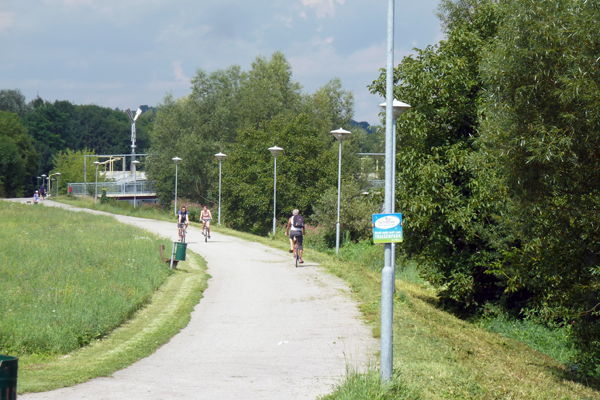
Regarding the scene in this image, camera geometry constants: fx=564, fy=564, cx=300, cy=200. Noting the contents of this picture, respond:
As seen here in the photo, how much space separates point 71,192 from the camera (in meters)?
68.6

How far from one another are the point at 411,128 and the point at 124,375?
40.5ft

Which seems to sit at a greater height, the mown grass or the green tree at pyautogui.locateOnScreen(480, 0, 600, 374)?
the green tree at pyautogui.locateOnScreen(480, 0, 600, 374)

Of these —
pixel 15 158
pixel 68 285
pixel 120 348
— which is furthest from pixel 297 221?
pixel 15 158

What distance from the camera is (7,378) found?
3939mm

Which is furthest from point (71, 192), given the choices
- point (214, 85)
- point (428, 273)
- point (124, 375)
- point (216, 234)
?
point (124, 375)

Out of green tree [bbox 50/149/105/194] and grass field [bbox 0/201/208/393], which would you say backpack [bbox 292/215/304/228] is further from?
green tree [bbox 50/149/105/194]

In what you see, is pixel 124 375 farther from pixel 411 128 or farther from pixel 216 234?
pixel 216 234

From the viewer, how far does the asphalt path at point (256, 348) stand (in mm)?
7227

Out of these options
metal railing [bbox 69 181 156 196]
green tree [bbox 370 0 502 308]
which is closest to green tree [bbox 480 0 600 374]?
green tree [bbox 370 0 502 308]

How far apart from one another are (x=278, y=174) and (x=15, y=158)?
5677cm

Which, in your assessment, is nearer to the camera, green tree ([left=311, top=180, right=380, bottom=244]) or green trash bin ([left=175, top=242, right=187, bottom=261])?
green trash bin ([left=175, top=242, right=187, bottom=261])

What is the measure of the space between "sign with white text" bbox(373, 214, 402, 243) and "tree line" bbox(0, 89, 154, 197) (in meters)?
83.0

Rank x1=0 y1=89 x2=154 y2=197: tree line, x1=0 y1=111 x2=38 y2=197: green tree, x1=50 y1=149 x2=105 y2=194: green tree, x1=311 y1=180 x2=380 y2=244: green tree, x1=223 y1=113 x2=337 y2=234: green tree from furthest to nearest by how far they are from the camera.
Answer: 1. x1=50 y1=149 x2=105 y2=194: green tree
2. x1=0 y1=89 x2=154 y2=197: tree line
3. x1=0 y1=111 x2=38 y2=197: green tree
4. x1=223 y1=113 x2=337 y2=234: green tree
5. x1=311 y1=180 x2=380 y2=244: green tree

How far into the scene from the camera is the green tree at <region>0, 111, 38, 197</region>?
80.8 metres
